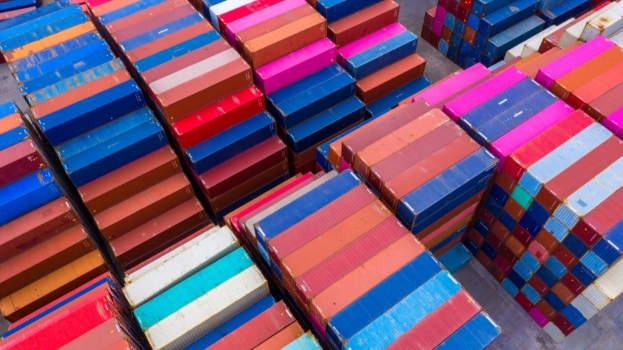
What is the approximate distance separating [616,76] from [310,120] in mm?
19114

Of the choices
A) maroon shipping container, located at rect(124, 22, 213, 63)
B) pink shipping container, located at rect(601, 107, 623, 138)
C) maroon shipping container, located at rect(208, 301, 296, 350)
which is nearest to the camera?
maroon shipping container, located at rect(208, 301, 296, 350)

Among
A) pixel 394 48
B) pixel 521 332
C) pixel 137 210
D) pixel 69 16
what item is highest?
pixel 69 16

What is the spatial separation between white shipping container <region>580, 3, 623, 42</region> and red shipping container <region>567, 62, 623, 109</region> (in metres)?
4.01

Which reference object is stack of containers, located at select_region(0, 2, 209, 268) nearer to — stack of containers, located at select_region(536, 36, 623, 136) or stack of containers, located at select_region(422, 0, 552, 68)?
stack of containers, located at select_region(536, 36, 623, 136)

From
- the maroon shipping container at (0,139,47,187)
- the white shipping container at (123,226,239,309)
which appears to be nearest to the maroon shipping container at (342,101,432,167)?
the white shipping container at (123,226,239,309)

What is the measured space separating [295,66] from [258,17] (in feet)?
15.2

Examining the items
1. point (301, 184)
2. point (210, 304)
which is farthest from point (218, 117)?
point (210, 304)

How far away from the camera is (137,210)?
28.5 meters

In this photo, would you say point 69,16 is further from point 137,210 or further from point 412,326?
point 412,326

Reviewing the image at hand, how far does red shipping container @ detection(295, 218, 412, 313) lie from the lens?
20.1 meters

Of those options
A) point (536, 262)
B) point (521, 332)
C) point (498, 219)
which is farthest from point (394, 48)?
point (521, 332)

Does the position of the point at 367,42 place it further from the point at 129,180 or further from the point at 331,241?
the point at 129,180

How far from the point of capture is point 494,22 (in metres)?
38.2

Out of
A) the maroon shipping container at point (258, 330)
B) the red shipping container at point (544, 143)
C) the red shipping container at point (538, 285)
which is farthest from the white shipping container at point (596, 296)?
the maroon shipping container at point (258, 330)
